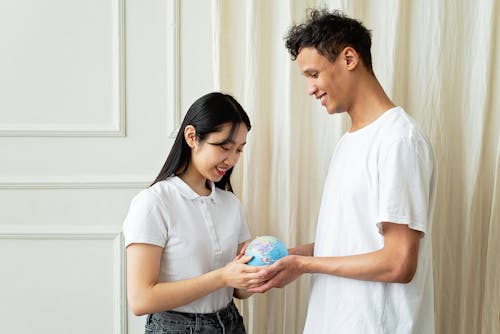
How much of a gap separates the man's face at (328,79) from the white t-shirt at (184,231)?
45cm

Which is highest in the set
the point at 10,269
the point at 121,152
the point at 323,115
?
the point at 323,115

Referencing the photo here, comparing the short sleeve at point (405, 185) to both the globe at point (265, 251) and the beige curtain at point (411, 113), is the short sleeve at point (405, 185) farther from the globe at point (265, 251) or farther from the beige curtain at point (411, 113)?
the beige curtain at point (411, 113)

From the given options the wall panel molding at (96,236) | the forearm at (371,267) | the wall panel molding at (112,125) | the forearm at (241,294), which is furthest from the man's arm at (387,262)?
the wall panel molding at (112,125)

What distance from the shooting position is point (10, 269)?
1790mm

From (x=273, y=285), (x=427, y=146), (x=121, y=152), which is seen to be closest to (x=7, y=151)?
(x=121, y=152)

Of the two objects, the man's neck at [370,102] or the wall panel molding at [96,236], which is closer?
the man's neck at [370,102]

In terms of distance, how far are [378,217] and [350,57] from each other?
17.6 inches

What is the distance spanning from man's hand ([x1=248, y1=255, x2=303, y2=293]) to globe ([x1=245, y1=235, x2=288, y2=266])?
0.02 meters

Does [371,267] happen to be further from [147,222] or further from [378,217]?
[147,222]

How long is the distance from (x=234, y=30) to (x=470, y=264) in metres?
1.19

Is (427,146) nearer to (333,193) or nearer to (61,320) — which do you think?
(333,193)

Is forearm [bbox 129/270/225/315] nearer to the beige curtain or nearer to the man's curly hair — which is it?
the beige curtain

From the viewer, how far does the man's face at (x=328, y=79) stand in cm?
134

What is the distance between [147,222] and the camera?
52.0 inches
